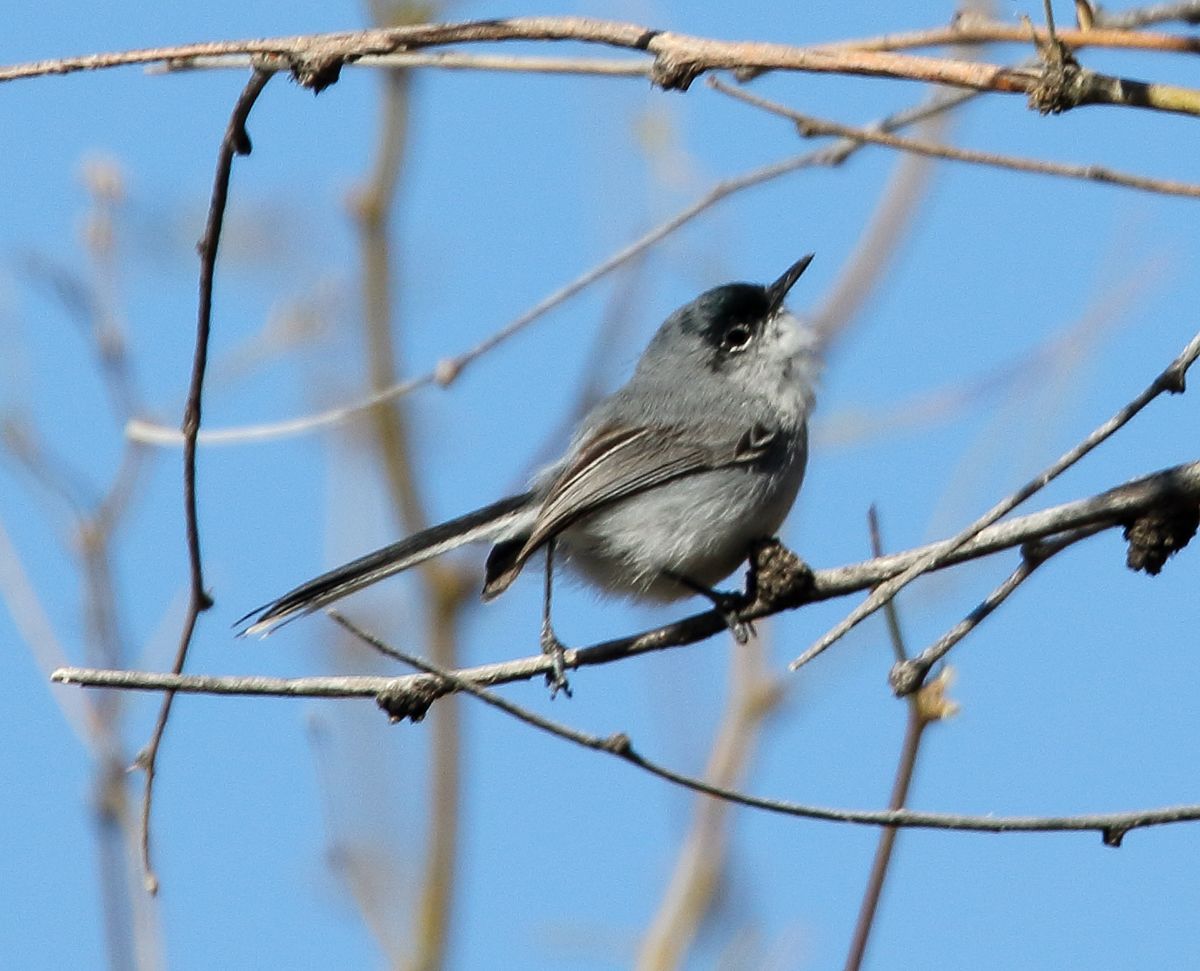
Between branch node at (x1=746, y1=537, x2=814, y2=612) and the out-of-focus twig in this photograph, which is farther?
the out-of-focus twig

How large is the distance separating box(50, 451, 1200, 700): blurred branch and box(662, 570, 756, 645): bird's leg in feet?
0.78

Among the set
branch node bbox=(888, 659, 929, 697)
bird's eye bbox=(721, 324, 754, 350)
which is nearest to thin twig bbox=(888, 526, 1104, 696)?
branch node bbox=(888, 659, 929, 697)

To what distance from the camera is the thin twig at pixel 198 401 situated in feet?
6.50

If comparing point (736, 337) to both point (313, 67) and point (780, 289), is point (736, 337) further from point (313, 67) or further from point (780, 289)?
point (313, 67)

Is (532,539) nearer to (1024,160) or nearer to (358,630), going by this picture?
(1024,160)

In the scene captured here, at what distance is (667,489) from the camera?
3410 mm

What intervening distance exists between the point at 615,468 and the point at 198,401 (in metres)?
1.47

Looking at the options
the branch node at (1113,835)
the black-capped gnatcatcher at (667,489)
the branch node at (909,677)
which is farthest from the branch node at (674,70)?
the black-capped gnatcatcher at (667,489)

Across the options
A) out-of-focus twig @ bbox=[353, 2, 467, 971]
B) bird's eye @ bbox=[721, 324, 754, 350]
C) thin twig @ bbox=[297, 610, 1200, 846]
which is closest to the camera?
thin twig @ bbox=[297, 610, 1200, 846]

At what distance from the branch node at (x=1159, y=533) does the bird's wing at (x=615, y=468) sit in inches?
56.0

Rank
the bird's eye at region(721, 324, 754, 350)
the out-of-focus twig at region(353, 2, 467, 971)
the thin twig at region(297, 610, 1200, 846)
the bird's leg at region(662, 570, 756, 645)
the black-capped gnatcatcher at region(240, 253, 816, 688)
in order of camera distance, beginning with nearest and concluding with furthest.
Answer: the thin twig at region(297, 610, 1200, 846)
the bird's leg at region(662, 570, 756, 645)
the black-capped gnatcatcher at region(240, 253, 816, 688)
the bird's eye at region(721, 324, 754, 350)
the out-of-focus twig at region(353, 2, 467, 971)

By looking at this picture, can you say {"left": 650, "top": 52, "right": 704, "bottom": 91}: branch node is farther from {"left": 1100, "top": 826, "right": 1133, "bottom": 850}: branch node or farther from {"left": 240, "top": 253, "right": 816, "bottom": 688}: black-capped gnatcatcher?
{"left": 240, "top": 253, "right": 816, "bottom": 688}: black-capped gnatcatcher

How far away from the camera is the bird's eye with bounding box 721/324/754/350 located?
3816 millimetres

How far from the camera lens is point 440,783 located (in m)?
4.47
